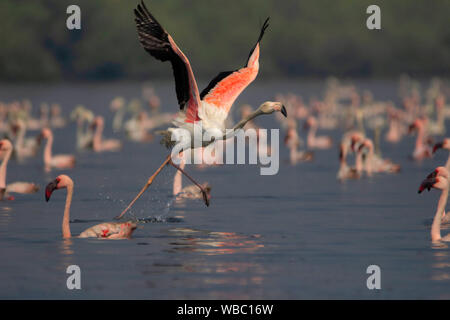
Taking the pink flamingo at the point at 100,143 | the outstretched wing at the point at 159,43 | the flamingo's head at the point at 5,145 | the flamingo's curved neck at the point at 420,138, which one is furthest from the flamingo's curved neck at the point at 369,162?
the outstretched wing at the point at 159,43

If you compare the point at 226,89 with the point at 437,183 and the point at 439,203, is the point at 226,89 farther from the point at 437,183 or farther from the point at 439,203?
the point at 439,203

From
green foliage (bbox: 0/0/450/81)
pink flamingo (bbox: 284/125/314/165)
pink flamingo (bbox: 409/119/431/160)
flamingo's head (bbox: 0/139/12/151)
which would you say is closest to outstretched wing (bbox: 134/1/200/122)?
flamingo's head (bbox: 0/139/12/151)

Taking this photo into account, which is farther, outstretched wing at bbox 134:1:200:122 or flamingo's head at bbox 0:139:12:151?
flamingo's head at bbox 0:139:12:151

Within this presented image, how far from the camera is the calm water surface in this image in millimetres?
11516

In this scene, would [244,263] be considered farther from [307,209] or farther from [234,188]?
[234,188]

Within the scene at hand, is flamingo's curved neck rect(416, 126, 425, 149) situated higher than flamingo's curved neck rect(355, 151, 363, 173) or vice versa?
flamingo's curved neck rect(416, 126, 425, 149)

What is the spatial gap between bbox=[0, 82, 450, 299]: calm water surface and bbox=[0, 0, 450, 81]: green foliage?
53474 millimetres

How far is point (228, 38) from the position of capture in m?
81.2

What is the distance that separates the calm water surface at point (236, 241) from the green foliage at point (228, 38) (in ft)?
175

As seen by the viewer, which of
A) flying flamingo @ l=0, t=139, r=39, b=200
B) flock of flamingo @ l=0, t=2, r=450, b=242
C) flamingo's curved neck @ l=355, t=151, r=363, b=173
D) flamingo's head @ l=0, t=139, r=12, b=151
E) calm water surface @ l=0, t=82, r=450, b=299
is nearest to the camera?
calm water surface @ l=0, t=82, r=450, b=299

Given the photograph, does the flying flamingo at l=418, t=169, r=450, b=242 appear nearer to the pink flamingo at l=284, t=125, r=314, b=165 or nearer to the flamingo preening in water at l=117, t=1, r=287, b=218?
the flamingo preening in water at l=117, t=1, r=287, b=218

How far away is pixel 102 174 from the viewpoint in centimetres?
2341

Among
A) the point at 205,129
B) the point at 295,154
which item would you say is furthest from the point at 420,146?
the point at 205,129

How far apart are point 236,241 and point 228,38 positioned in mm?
67583
